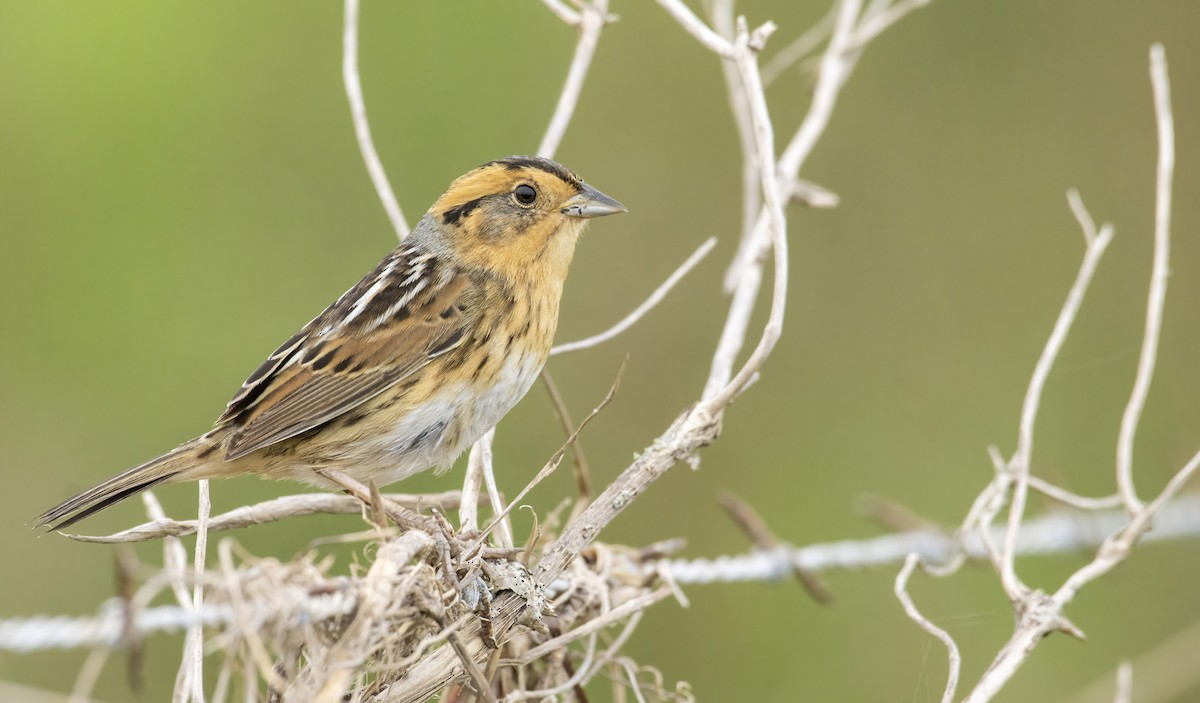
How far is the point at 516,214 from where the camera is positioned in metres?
3.45

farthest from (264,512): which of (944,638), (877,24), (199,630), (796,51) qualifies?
(796,51)

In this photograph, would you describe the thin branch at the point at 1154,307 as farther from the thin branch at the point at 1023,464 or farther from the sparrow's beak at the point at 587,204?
the sparrow's beak at the point at 587,204

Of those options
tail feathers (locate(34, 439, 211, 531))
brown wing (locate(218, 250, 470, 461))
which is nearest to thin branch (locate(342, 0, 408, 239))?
brown wing (locate(218, 250, 470, 461))

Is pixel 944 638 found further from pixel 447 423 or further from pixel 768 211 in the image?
pixel 447 423

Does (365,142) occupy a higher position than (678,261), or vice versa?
(678,261)

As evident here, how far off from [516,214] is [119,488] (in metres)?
1.16

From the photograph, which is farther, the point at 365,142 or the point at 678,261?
the point at 678,261

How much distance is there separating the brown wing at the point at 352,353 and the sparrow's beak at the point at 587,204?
13.4 inches

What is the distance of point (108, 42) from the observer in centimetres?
569

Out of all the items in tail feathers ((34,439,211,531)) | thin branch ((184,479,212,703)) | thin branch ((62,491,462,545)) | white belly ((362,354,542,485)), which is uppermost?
tail feathers ((34,439,211,531))

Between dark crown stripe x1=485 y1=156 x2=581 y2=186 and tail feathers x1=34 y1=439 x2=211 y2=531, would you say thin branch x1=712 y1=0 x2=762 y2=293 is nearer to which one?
dark crown stripe x1=485 y1=156 x2=581 y2=186

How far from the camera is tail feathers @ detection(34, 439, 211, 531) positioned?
109 inches

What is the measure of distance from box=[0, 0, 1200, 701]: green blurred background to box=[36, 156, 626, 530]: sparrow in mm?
1698

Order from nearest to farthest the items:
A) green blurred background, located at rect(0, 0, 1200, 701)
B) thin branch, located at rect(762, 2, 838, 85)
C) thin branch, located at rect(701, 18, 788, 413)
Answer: thin branch, located at rect(701, 18, 788, 413) → thin branch, located at rect(762, 2, 838, 85) → green blurred background, located at rect(0, 0, 1200, 701)
